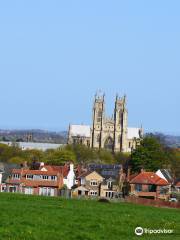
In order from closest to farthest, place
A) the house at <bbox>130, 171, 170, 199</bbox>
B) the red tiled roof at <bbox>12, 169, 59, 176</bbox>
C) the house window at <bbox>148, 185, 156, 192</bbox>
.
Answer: the red tiled roof at <bbox>12, 169, 59, 176</bbox>, the house at <bbox>130, 171, 170, 199</bbox>, the house window at <bbox>148, 185, 156, 192</bbox>

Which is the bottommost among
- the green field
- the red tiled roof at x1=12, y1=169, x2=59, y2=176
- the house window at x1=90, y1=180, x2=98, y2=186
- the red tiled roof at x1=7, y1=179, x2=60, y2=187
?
the green field

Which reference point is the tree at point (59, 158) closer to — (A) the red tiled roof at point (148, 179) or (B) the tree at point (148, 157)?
(B) the tree at point (148, 157)

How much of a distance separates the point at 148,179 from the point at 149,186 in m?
0.83

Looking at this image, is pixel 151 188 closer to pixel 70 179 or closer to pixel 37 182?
pixel 70 179

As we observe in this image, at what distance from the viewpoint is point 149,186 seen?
3743 inches

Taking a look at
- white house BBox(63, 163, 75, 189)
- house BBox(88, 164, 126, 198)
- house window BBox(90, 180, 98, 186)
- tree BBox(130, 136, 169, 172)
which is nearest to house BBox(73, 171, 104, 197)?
house window BBox(90, 180, 98, 186)

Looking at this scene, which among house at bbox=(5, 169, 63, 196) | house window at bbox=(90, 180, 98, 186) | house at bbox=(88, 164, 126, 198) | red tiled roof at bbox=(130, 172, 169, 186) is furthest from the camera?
house window at bbox=(90, 180, 98, 186)

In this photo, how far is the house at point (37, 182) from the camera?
3654 inches

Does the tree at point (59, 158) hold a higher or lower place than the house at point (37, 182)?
higher

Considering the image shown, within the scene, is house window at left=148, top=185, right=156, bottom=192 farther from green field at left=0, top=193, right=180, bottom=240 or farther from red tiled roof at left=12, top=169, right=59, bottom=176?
green field at left=0, top=193, right=180, bottom=240

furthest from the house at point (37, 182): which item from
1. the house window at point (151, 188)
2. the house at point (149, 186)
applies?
the house window at point (151, 188)

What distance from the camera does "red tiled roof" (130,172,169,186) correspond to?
9475 cm

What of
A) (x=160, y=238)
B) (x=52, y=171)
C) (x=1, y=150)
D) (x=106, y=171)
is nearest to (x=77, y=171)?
(x=106, y=171)

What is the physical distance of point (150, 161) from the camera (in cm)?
11244
